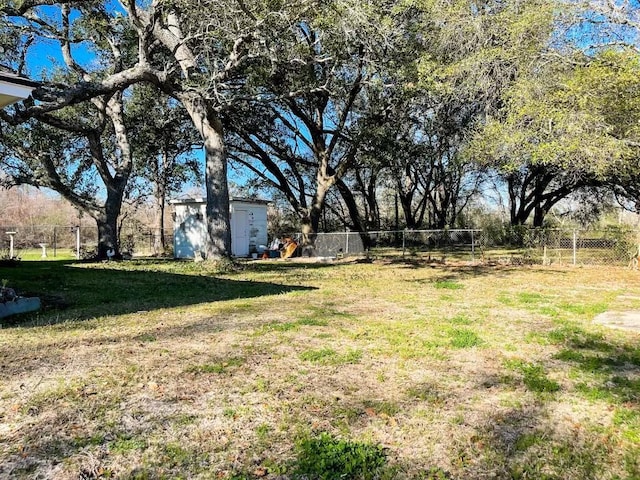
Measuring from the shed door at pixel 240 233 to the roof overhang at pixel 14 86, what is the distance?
12.7 meters

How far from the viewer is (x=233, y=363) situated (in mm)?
3990

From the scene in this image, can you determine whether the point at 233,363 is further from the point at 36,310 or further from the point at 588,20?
the point at 588,20

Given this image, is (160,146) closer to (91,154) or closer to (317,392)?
(91,154)

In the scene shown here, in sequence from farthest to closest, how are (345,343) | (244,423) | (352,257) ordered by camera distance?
(352,257), (345,343), (244,423)

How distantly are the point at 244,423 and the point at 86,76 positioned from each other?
49.2 ft

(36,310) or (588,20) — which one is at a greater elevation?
(588,20)

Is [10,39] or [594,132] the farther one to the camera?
[10,39]

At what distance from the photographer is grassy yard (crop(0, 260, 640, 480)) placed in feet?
8.02

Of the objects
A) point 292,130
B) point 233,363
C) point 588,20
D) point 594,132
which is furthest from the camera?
point 292,130

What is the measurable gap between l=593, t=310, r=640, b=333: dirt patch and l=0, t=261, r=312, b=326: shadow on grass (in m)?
5.06

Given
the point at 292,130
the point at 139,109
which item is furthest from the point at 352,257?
the point at 139,109

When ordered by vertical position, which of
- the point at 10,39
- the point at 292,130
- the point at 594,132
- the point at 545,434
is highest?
the point at 10,39

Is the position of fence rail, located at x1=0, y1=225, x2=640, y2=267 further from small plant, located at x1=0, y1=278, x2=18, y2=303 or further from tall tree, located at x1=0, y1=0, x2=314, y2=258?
small plant, located at x1=0, y1=278, x2=18, y2=303

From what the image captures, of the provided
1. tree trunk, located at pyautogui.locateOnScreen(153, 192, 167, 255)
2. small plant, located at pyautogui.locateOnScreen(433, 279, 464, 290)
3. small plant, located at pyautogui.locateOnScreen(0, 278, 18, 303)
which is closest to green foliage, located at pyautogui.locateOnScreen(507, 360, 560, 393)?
small plant, located at pyautogui.locateOnScreen(433, 279, 464, 290)
